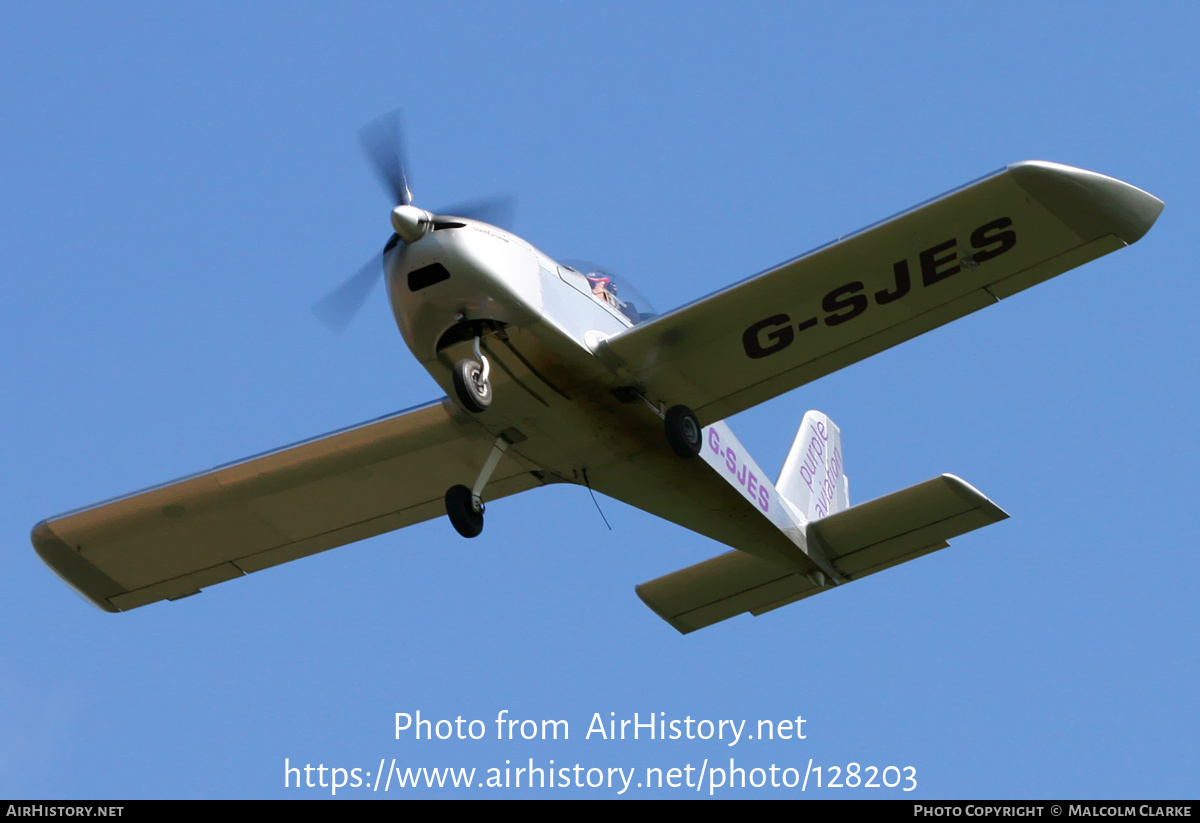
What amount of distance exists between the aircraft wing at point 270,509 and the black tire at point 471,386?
1.54m

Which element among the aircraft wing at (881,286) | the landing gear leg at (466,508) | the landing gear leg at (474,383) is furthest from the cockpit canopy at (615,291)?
the landing gear leg at (466,508)

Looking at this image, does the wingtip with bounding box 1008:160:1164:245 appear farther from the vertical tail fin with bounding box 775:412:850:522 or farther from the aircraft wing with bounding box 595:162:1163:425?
the vertical tail fin with bounding box 775:412:850:522

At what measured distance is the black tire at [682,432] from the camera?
1331 centimetres

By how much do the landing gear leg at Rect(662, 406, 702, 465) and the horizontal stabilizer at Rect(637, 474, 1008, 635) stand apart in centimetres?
296

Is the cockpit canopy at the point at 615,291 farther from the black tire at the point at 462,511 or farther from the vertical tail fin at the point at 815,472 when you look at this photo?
the vertical tail fin at the point at 815,472

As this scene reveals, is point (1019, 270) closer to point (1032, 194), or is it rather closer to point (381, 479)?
Result: point (1032, 194)

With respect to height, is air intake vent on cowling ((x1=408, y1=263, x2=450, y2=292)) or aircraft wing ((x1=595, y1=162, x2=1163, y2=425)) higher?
aircraft wing ((x1=595, y1=162, x2=1163, y2=425))

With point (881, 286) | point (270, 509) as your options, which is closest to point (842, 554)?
point (881, 286)

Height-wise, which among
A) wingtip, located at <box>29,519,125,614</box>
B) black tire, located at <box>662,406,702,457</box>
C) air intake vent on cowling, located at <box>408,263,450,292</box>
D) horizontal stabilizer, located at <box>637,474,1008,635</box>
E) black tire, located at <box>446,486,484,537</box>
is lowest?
black tire, located at <box>446,486,484,537</box>

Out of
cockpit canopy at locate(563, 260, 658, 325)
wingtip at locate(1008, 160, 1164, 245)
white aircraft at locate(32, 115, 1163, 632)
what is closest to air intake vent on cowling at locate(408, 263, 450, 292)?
white aircraft at locate(32, 115, 1163, 632)

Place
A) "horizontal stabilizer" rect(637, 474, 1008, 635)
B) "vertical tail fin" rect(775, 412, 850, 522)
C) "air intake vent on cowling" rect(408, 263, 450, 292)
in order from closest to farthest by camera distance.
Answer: "air intake vent on cowling" rect(408, 263, 450, 292) < "horizontal stabilizer" rect(637, 474, 1008, 635) < "vertical tail fin" rect(775, 412, 850, 522)

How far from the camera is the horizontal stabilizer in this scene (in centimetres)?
1524

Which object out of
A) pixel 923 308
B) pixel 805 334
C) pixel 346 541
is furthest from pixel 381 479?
pixel 923 308

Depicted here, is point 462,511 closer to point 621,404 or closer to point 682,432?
point 621,404
